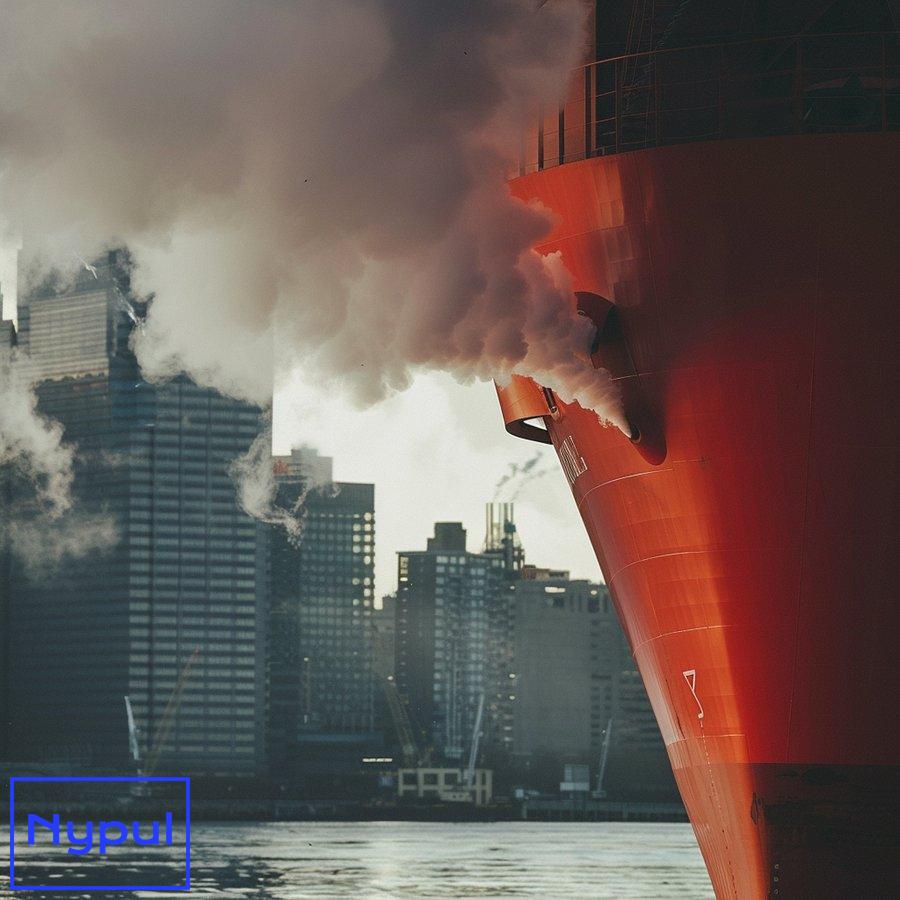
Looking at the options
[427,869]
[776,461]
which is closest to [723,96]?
[776,461]

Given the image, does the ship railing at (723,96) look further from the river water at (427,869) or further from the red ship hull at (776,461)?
the river water at (427,869)

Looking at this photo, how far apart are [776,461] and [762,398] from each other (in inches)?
28.2

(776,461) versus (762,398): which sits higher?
(762,398)

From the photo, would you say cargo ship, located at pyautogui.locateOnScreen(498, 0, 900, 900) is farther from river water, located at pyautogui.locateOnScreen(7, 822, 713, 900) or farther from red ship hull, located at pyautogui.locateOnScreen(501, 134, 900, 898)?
river water, located at pyautogui.locateOnScreen(7, 822, 713, 900)

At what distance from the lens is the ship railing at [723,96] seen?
22656mm

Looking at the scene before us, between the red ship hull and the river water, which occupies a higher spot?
the red ship hull

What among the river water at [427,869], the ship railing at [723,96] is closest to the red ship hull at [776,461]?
the ship railing at [723,96]

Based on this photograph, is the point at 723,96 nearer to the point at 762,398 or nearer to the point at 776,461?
the point at 762,398

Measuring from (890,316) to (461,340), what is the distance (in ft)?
15.3

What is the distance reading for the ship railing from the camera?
22.7 m

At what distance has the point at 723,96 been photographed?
23.0 metres

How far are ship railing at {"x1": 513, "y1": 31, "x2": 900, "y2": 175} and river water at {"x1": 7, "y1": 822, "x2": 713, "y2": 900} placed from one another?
3579cm

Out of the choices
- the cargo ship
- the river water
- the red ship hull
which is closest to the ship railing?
the cargo ship

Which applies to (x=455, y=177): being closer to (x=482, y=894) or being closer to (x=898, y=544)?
(x=898, y=544)
